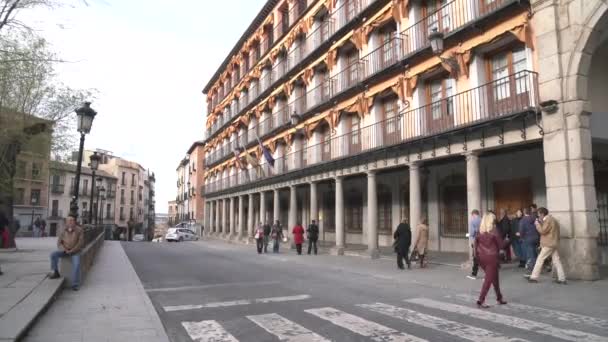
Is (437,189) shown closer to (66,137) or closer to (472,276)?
(472,276)

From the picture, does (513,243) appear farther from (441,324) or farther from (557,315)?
(441,324)

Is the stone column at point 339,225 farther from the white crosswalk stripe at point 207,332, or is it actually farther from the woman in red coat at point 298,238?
the white crosswalk stripe at point 207,332

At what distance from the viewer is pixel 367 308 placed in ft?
25.8

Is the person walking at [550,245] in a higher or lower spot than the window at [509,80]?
lower

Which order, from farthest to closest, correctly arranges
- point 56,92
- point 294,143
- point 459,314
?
point 294,143 < point 56,92 < point 459,314

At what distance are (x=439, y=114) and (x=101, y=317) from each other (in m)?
13.0

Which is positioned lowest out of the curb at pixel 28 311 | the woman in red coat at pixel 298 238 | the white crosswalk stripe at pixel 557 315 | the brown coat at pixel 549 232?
the white crosswalk stripe at pixel 557 315

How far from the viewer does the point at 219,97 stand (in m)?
49.4

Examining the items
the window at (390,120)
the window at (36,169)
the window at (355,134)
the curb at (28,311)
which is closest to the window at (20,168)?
the window at (36,169)

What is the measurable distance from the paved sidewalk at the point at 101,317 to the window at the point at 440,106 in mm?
11205

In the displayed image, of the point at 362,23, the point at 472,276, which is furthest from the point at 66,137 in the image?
the point at 472,276

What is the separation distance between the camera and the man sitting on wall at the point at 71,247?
32.4ft

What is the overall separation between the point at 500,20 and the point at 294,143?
16749 mm

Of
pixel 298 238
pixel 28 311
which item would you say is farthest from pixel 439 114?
pixel 28 311
